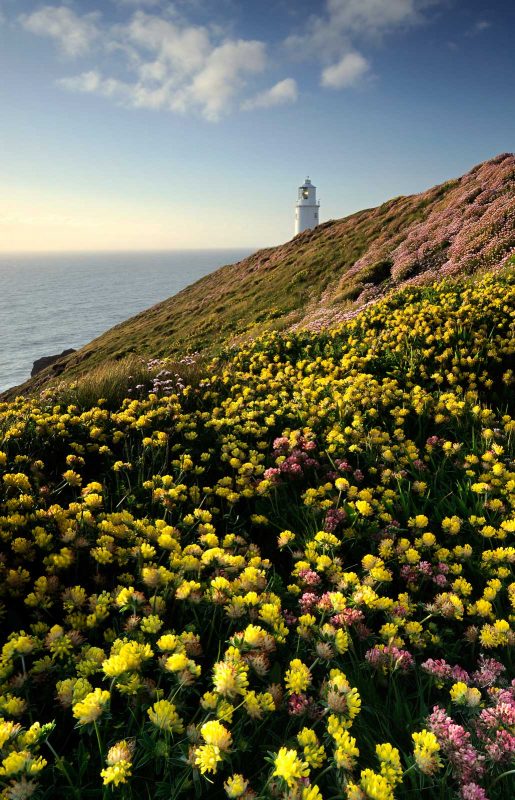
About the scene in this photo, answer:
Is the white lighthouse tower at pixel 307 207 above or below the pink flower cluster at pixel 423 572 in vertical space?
above

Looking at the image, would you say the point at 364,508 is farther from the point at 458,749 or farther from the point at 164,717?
the point at 164,717

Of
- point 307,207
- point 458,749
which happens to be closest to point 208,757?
point 458,749

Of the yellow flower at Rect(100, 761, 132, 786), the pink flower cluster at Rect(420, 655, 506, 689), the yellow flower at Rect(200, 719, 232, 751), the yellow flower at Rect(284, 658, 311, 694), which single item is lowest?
the pink flower cluster at Rect(420, 655, 506, 689)

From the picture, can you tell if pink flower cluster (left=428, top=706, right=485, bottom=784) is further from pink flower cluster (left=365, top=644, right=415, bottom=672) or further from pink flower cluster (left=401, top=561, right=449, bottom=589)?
pink flower cluster (left=401, top=561, right=449, bottom=589)

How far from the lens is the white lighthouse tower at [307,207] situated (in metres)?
81.8

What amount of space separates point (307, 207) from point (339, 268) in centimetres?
6150

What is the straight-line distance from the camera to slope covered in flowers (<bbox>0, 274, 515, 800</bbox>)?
75.1 inches

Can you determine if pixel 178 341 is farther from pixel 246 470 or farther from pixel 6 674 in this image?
pixel 6 674

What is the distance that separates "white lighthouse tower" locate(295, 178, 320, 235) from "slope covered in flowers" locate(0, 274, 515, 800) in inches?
3270

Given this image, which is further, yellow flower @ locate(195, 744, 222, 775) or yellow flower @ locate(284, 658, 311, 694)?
yellow flower @ locate(284, 658, 311, 694)

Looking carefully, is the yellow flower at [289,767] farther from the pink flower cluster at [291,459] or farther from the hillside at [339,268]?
the hillside at [339,268]

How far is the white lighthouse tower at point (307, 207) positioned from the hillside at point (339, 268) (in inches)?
1588

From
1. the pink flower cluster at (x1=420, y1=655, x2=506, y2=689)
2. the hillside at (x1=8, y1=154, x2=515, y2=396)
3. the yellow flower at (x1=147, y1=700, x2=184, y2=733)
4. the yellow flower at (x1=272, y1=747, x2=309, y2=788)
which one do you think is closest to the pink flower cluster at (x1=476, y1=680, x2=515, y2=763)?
the pink flower cluster at (x1=420, y1=655, x2=506, y2=689)

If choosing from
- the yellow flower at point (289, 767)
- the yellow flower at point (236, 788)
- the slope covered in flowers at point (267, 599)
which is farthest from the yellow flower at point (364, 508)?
the yellow flower at point (236, 788)
